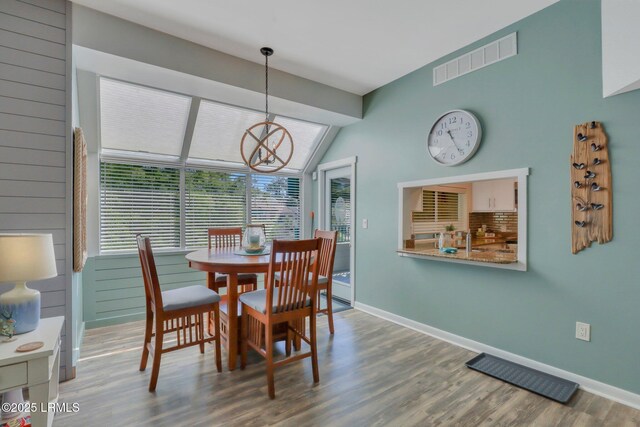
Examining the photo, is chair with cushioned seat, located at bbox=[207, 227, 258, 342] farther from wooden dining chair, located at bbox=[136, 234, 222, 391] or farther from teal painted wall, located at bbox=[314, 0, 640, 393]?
teal painted wall, located at bbox=[314, 0, 640, 393]

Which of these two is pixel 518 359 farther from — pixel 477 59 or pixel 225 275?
pixel 225 275

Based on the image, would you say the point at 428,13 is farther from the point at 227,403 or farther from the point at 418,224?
the point at 227,403

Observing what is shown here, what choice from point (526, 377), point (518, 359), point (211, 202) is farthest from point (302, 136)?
point (526, 377)

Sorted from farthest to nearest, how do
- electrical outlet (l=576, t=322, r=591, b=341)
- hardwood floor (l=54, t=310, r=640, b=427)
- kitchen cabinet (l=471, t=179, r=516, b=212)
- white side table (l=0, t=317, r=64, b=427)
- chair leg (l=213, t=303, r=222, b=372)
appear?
kitchen cabinet (l=471, t=179, r=516, b=212)
chair leg (l=213, t=303, r=222, b=372)
electrical outlet (l=576, t=322, r=591, b=341)
hardwood floor (l=54, t=310, r=640, b=427)
white side table (l=0, t=317, r=64, b=427)

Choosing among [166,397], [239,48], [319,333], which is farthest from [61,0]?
[319,333]

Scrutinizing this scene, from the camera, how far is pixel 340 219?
15.6 feet

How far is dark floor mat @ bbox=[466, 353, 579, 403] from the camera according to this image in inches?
85.5

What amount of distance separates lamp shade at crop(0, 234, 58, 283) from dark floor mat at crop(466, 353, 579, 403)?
3.05m

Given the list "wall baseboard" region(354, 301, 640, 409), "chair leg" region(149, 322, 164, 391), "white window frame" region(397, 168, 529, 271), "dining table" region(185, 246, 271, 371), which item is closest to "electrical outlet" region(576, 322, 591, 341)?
"wall baseboard" region(354, 301, 640, 409)

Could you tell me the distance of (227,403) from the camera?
80.7 inches

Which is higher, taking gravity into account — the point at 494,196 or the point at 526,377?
the point at 494,196

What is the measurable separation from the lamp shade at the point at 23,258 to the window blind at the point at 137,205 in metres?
2.06

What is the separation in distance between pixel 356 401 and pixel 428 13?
2982mm

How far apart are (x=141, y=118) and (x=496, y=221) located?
5.73m
